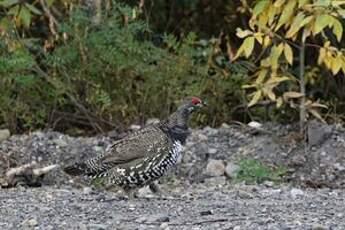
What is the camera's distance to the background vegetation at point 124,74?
11164 mm

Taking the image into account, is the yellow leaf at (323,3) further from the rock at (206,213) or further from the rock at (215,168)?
the rock at (206,213)

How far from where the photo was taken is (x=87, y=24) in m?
11.5

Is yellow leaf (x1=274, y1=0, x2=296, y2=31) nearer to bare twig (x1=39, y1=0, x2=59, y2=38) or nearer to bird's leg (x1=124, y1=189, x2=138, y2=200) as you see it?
bird's leg (x1=124, y1=189, x2=138, y2=200)

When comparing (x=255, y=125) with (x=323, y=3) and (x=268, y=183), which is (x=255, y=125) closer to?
(x=268, y=183)

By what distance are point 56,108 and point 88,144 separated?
105cm

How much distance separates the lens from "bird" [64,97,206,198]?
360 inches

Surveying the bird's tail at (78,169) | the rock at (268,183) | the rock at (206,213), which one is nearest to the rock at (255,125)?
the rock at (268,183)

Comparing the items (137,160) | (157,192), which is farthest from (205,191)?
(137,160)

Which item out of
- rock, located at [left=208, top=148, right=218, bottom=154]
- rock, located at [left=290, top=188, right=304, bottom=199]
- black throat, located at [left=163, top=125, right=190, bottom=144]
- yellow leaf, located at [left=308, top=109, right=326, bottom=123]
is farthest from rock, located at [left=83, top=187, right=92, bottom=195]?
yellow leaf, located at [left=308, top=109, right=326, bottom=123]

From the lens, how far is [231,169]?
407 inches

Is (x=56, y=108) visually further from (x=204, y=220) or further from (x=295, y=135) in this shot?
(x=204, y=220)

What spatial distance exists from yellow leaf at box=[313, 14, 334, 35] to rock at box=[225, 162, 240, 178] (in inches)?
61.8

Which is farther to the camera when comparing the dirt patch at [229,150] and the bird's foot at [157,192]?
the dirt patch at [229,150]

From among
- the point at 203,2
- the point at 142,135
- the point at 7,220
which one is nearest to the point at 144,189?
the point at 142,135
